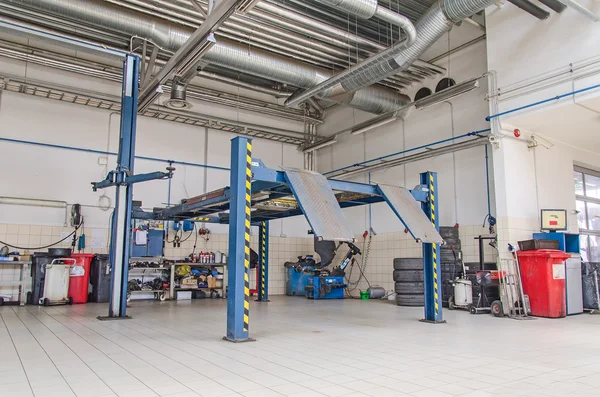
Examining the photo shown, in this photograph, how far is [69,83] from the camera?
9820 mm

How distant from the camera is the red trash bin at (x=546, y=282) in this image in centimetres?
709

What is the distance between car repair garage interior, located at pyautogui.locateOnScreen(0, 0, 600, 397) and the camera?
393 centimetres

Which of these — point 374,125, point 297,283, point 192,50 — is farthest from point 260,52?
point 297,283

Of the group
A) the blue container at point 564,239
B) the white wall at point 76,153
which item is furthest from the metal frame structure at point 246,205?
the white wall at point 76,153

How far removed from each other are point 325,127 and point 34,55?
25.0 feet

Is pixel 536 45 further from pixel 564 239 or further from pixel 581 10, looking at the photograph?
pixel 564 239

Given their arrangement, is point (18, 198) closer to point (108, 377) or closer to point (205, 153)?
point (205, 153)

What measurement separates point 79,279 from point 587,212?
10.9 m

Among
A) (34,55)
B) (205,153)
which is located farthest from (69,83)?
(205,153)

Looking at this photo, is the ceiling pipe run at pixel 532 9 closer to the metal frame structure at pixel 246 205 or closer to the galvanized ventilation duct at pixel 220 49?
the metal frame structure at pixel 246 205

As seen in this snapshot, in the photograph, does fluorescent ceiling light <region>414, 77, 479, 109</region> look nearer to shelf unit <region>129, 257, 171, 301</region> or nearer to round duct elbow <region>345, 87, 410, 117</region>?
round duct elbow <region>345, 87, 410, 117</region>

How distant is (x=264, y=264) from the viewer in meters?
10.0

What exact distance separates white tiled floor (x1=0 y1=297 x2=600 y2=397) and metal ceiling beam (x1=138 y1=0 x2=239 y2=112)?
3.83m

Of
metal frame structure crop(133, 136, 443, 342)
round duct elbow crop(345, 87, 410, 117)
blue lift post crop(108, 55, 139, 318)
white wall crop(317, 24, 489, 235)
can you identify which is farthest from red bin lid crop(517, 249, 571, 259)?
blue lift post crop(108, 55, 139, 318)
